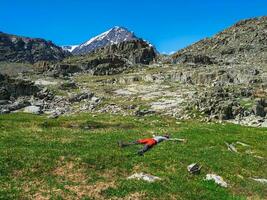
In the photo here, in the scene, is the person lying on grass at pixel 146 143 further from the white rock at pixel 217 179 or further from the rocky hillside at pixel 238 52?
the rocky hillside at pixel 238 52

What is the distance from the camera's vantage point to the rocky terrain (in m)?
73.7

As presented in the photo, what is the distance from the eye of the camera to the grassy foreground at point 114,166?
2736 cm

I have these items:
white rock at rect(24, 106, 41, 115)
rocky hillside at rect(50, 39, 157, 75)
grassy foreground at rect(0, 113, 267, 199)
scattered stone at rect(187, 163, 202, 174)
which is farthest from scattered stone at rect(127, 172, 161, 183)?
rocky hillside at rect(50, 39, 157, 75)

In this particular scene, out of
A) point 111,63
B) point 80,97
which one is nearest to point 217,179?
point 80,97

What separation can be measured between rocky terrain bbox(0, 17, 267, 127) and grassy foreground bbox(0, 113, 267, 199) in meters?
25.5

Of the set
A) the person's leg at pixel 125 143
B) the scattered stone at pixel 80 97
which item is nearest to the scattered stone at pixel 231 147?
the person's leg at pixel 125 143

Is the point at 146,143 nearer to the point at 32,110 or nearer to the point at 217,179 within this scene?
the point at 217,179

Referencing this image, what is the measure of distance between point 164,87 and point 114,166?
8078cm

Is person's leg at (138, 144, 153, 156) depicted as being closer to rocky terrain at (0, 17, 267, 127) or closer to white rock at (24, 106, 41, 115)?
rocky terrain at (0, 17, 267, 127)

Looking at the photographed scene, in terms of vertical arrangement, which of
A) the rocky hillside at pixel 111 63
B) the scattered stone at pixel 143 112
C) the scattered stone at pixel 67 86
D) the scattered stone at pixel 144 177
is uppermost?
the rocky hillside at pixel 111 63

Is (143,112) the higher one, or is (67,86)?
(67,86)

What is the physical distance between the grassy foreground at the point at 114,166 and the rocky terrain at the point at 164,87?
83.8 feet

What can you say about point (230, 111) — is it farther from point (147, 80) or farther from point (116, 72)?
point (116, 72)

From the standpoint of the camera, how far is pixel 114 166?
3173 centimetres
